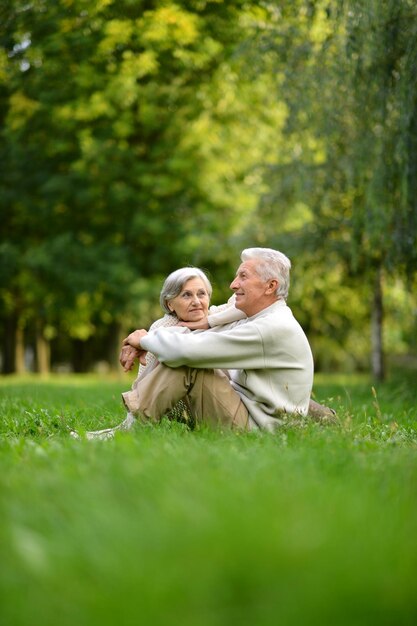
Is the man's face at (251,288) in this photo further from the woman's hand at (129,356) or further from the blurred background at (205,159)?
the blurred background at (205,159)

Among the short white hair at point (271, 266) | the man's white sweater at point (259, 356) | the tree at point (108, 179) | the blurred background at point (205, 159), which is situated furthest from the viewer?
the tree at point (108, 179)

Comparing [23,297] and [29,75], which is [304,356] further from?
[23,297]

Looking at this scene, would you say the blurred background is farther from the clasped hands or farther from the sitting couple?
the clasped hands

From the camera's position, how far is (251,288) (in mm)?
5316

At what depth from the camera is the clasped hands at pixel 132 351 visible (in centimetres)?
551

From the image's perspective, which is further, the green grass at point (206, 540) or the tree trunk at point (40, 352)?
the tree trunk at point (40, 352)

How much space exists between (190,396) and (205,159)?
1529 centimetres

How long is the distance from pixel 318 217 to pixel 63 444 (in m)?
10.1

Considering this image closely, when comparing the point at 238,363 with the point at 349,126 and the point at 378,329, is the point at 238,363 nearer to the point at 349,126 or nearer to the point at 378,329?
the point at 349,126

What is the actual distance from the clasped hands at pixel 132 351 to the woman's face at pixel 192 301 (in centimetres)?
31

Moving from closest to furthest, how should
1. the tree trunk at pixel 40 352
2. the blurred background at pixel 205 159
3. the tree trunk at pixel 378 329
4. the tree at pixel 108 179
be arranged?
the blurred background at pixel 205 159
the tree trunk at pixel 378 329
the tree at pixel 108 179
the tree trunk at pixel 40 352

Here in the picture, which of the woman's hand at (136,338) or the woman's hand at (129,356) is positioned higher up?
the woman's hand at (136,338)

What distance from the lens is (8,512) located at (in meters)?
2.72

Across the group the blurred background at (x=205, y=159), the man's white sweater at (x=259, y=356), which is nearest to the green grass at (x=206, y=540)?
the man's white sweater at (x=259, y=356)
